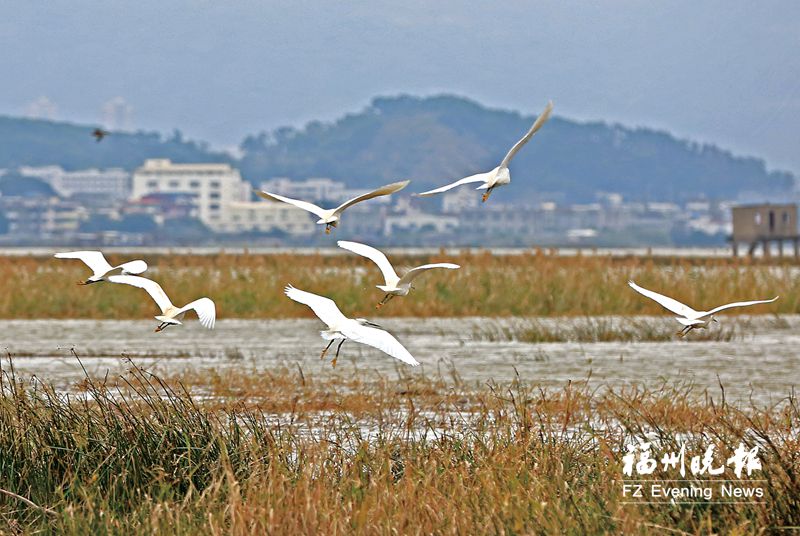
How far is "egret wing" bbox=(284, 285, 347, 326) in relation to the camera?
7.33 meters

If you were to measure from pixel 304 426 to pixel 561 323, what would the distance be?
13.8 metres

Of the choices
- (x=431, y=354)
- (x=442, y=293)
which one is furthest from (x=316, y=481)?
(x=442, y=293)

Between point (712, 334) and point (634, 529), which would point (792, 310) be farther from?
point (634, 529)

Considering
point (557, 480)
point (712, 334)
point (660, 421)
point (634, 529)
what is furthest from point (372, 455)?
point (712, 334)

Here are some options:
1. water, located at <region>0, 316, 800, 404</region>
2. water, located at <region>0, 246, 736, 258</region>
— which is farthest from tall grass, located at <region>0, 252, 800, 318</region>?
water, located at <region>0, 246, 736, 258</region>

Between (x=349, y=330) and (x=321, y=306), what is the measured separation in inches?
19.3

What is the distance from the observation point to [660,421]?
11.6 metres

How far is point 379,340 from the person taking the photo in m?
6.78

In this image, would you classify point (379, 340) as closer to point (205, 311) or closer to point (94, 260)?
point (205, 311)

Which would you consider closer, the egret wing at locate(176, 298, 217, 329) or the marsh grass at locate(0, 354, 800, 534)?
the egret wing at locate(176, 298, 217, 329)

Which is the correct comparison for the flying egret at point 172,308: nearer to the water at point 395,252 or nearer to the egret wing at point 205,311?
the egret wing at point 205,311

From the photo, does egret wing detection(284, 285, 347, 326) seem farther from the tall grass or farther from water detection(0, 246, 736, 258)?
water detection(0, 246, 736, 258)

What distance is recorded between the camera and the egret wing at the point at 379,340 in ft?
21.1

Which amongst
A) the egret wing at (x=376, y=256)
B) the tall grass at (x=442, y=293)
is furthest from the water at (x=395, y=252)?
the egret wing at (x=376, y=256)
